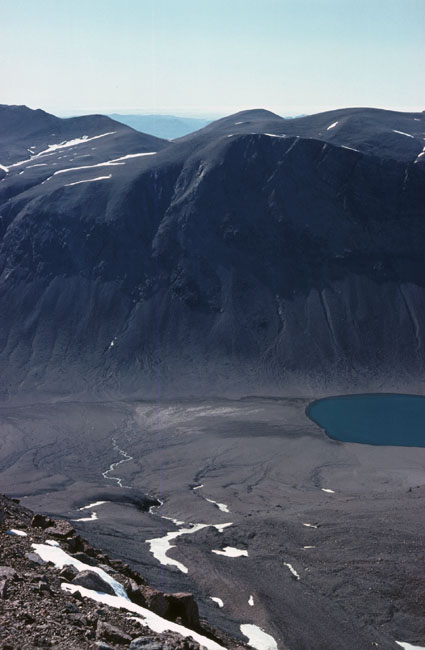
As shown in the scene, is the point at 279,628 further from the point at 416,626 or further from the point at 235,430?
the point at 235,430

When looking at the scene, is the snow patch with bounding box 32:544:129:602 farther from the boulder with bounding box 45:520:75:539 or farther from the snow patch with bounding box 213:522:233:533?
the snow patch with bounding box 213:522:233:533

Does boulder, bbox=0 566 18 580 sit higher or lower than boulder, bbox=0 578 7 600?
lower

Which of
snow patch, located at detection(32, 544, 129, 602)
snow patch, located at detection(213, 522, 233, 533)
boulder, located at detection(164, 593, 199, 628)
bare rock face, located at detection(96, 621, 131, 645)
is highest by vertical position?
bare rock face, located at detection(96, 621, 131, 645)

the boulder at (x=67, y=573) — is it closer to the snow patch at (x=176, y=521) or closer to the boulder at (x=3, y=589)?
the boulder at (x=3, y=589)

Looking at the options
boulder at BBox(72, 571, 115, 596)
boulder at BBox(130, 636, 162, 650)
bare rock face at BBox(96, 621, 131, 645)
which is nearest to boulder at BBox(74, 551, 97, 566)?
boulder at BBox(72, 571, 115, 596)

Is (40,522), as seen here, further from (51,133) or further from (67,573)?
(51,133)

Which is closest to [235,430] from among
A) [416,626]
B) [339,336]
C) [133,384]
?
[133,384]

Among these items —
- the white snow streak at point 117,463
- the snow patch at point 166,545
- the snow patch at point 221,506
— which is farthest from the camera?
the white snow streak at point 117,463

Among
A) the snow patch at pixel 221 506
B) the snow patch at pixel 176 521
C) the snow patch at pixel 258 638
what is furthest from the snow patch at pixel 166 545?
the snow patch at pixel 258 638
